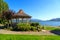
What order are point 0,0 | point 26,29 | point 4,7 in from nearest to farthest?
point 26,29
point 0,0
point 4,7

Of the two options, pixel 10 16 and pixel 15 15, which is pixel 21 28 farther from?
pixel 10 16

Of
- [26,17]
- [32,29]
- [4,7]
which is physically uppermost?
[4,7]

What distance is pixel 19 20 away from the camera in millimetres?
31375

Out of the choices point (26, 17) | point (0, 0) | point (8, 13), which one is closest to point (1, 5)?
point (0, 0)

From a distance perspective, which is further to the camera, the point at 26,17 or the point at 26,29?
the point at 26,17

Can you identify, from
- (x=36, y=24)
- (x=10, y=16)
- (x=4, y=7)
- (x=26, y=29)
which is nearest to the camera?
(x=26, y=29)

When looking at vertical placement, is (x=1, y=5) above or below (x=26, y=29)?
above

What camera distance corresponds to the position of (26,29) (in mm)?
23734

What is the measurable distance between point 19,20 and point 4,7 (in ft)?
73.4

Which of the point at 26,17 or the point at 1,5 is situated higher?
the point at 1,5

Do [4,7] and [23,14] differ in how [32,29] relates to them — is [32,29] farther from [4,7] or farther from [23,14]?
[4,7]

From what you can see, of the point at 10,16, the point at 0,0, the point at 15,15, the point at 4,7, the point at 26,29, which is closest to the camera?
the point at 26,29

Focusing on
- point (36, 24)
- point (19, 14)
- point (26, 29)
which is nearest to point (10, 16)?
point (19, 14)

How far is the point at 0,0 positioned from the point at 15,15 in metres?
20.1
